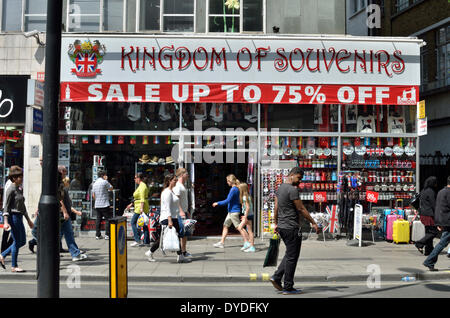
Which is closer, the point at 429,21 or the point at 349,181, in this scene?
the point at 349,181

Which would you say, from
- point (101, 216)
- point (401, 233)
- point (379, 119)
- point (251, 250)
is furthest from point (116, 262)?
point (379, 119)

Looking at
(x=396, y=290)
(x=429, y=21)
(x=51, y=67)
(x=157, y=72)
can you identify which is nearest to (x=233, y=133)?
(x=157, y=72)

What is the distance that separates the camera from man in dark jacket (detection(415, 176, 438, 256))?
35.7 ft

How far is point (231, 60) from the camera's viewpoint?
1389 cm

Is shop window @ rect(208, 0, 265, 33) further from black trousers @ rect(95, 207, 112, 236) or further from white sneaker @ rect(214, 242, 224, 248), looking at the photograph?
white sneaker @ rect(214, 242, 224, 248)

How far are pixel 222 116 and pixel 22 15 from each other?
6.59m

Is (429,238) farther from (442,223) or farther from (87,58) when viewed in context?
(87,58)

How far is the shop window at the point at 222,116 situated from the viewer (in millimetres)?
14227

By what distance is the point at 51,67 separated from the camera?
6.17 meters

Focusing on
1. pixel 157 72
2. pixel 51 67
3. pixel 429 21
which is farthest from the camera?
pixel 429 21

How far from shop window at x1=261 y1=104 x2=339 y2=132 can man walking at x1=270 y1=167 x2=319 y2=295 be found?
6.51 meters

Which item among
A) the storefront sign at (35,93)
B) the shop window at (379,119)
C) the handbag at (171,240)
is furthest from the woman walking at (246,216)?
the storefront sign at (35,93)
